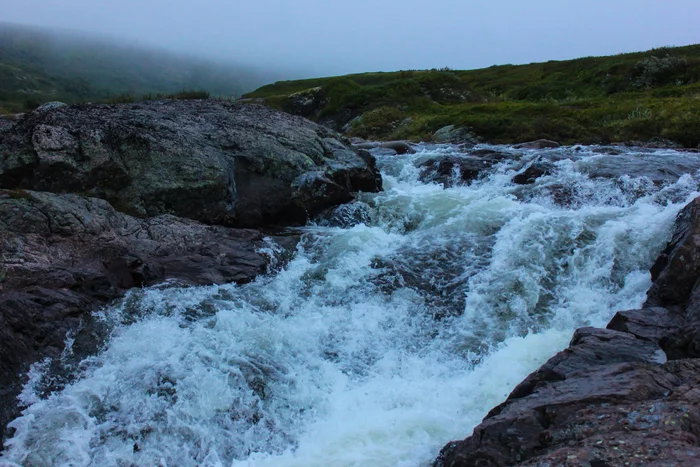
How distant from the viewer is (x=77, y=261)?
10.2 m

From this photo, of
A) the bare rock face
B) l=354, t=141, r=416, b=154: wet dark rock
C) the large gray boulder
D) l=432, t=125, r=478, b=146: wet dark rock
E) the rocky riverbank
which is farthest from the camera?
l=432, t=125, r=478, b=146: wet dark rock

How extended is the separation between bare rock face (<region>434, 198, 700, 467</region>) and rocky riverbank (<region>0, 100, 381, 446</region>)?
23.6 ft

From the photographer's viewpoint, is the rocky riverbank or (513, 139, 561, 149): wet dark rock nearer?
the rocky riverbank

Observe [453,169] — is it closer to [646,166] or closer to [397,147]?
[646,166]

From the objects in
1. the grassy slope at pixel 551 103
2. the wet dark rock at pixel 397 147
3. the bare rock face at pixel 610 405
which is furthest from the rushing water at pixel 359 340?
the grassy slope at pixel 551 103

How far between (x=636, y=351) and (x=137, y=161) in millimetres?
13606

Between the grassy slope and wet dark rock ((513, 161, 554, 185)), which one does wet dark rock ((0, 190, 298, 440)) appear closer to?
wet dark rock ((513, 161, 554, 185))

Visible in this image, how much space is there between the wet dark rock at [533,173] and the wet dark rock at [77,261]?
9.96 meters

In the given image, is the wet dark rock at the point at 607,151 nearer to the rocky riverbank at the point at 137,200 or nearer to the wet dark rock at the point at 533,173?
the wet dark rock at the point at 533,173

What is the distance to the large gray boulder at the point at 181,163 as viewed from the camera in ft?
43.5

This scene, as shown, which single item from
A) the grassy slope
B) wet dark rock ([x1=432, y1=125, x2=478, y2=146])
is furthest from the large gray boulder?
the grassy slope

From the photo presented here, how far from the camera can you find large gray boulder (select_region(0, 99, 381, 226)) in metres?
13.3

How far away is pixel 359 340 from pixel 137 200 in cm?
802

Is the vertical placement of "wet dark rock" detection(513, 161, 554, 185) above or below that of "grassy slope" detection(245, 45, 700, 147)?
below
